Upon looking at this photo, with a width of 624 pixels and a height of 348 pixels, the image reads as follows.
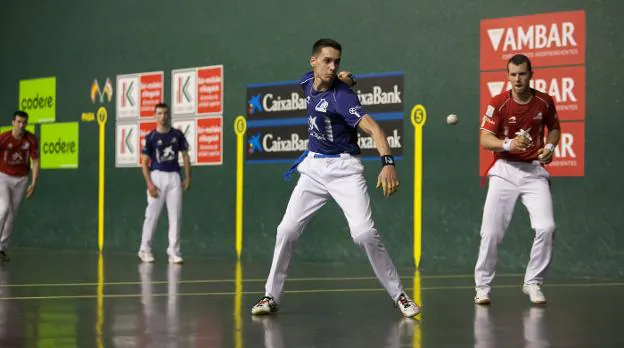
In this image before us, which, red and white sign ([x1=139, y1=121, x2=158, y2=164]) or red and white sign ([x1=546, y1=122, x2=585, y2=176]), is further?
red and white sign ([x1=139, y1=121, x2=158, y2=164])

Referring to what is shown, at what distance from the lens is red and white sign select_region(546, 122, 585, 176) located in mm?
10867

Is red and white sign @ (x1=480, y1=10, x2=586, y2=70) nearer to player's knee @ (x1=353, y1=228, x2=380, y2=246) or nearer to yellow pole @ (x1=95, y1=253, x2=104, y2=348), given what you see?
yellow pole @ (x1=95, y1=253, x2=104, y2=348)

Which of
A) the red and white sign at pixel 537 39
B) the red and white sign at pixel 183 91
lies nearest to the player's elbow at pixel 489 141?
the red and white sign at pixel 537 39

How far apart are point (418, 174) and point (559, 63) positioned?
6.52ft

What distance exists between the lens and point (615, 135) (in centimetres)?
1068

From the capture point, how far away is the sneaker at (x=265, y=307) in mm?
7027

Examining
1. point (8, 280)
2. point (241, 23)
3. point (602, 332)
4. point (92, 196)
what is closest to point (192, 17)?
point (241, 23)

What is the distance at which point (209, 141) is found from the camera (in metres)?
14.2

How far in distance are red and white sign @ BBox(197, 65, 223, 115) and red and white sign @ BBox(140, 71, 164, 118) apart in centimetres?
75

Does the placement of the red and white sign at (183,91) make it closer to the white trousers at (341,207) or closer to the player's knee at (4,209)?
the player's knee at (4,209)

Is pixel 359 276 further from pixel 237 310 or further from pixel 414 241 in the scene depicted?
pixel 237 310

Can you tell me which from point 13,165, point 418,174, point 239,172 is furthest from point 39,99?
point 418,174

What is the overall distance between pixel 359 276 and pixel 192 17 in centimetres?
Answer: 512

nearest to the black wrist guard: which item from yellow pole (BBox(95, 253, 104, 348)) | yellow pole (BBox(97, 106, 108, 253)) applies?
yellow pole (BBox(95, 253, 104, 348))
